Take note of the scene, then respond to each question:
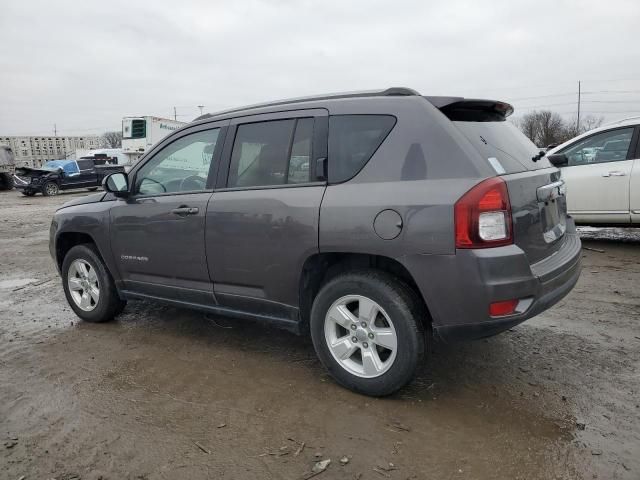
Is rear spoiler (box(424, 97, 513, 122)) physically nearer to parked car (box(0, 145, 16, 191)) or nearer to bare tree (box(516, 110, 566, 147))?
parked car (box(0, 145, 16, 191))

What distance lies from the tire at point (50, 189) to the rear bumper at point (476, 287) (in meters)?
24.6

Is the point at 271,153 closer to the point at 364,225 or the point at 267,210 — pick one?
the point at 267,210

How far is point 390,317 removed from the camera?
285cm

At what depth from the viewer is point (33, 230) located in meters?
12.0

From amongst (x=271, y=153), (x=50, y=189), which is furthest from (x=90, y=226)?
(x=50, y=189)

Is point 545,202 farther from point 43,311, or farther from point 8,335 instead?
point 43,311

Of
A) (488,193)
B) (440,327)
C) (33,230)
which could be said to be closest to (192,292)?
(440,327)

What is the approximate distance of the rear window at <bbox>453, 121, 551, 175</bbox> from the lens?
112 inches

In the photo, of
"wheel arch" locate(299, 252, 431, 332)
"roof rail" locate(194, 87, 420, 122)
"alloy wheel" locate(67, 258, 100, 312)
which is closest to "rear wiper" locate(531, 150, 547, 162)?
"roof rail" locate(194, 87, 420, 122)

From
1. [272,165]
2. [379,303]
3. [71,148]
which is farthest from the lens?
[71,148]

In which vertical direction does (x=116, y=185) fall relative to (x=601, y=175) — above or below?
above

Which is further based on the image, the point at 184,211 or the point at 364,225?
the point at 184,211

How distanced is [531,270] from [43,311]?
478 cm

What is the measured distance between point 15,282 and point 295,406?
209 inches
